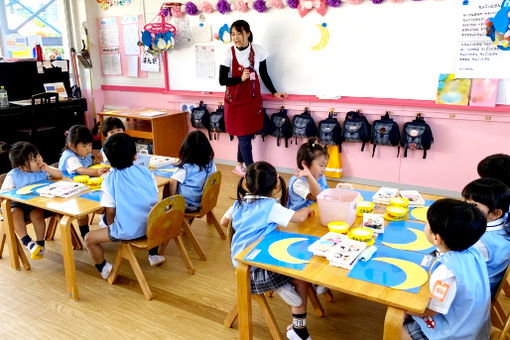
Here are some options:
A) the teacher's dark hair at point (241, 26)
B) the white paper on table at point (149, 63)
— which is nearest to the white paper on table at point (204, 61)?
the white paper on table at point (149, 63)

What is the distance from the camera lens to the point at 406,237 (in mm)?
1824

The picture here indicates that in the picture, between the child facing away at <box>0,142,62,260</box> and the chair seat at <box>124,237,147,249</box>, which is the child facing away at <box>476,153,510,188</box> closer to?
the chair seat at <box>124,237,147,249</box>

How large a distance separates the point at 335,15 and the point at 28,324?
3512 millimetres

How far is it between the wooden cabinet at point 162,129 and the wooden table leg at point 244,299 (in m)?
3.57

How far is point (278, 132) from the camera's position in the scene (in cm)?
459

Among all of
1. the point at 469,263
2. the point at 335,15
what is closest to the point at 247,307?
the point at 469,263

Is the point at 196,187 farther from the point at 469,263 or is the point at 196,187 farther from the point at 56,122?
the point at 56,122

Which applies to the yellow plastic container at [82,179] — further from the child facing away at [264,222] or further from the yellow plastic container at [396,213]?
the yellow plastic container at [396,213]

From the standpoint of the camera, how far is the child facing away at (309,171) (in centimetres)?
230

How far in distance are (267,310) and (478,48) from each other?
2.83m

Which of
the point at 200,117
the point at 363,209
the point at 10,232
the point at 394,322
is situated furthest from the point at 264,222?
the point at 200,117

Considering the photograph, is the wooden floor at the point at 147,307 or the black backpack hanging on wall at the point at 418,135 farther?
the black backpack hanging on wall at the point at 418,135

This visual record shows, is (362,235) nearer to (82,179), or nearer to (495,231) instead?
(495,231)

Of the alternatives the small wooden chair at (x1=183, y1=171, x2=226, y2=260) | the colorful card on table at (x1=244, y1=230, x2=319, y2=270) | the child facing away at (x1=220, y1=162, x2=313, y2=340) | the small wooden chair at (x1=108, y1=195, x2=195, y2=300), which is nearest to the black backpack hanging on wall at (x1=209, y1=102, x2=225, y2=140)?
the small wooden chair at (x1=183, y1=171, x2=226, y2=260)
